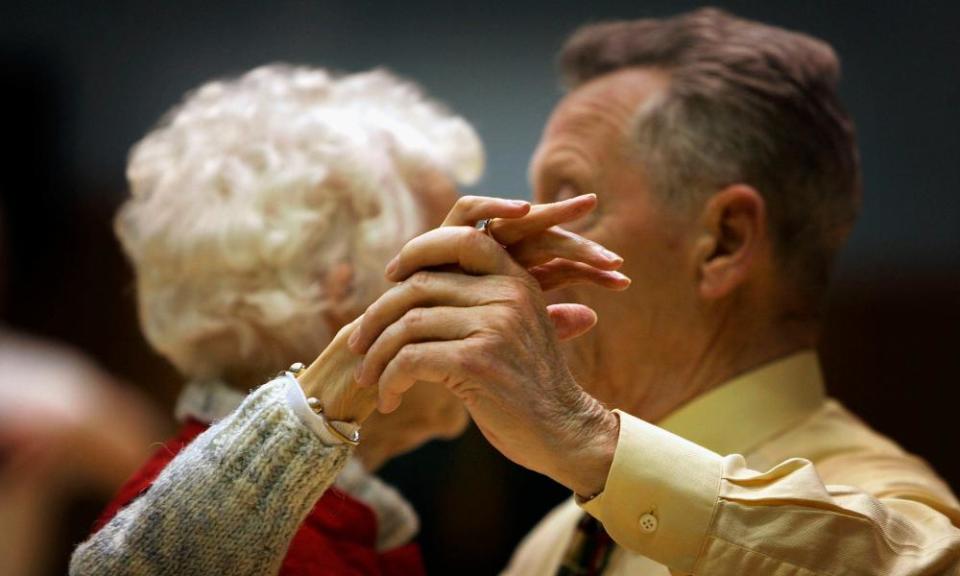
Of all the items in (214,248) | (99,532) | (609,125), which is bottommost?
(99,532)

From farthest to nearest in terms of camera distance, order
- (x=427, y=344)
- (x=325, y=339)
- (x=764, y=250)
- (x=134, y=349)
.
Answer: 1. (x=134, y=349)
2. (x=764, y=250)
3. (x=325, y=339)
4. (x=427, y=344)

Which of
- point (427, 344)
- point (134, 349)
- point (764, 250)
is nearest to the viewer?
point (427, 344)

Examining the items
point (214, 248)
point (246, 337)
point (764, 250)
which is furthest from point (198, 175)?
point (764, 250)

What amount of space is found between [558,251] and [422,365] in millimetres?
170

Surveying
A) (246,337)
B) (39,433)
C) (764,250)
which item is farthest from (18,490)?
(764,250)

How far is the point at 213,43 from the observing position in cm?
185

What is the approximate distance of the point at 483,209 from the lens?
3.42 feet

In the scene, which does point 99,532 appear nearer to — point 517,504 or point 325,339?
point 325,339

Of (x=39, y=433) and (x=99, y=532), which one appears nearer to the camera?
(x=99, y=532)

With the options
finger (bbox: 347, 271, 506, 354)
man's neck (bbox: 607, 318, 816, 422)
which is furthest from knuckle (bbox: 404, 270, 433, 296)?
man's neck (bbox: 607, 318, 816, 422)

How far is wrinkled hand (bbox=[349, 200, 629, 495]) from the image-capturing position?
100cm

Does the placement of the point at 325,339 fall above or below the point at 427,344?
below

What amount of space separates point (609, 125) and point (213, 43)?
693 mm

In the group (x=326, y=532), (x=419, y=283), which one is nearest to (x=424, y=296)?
(x=419, y=283)
